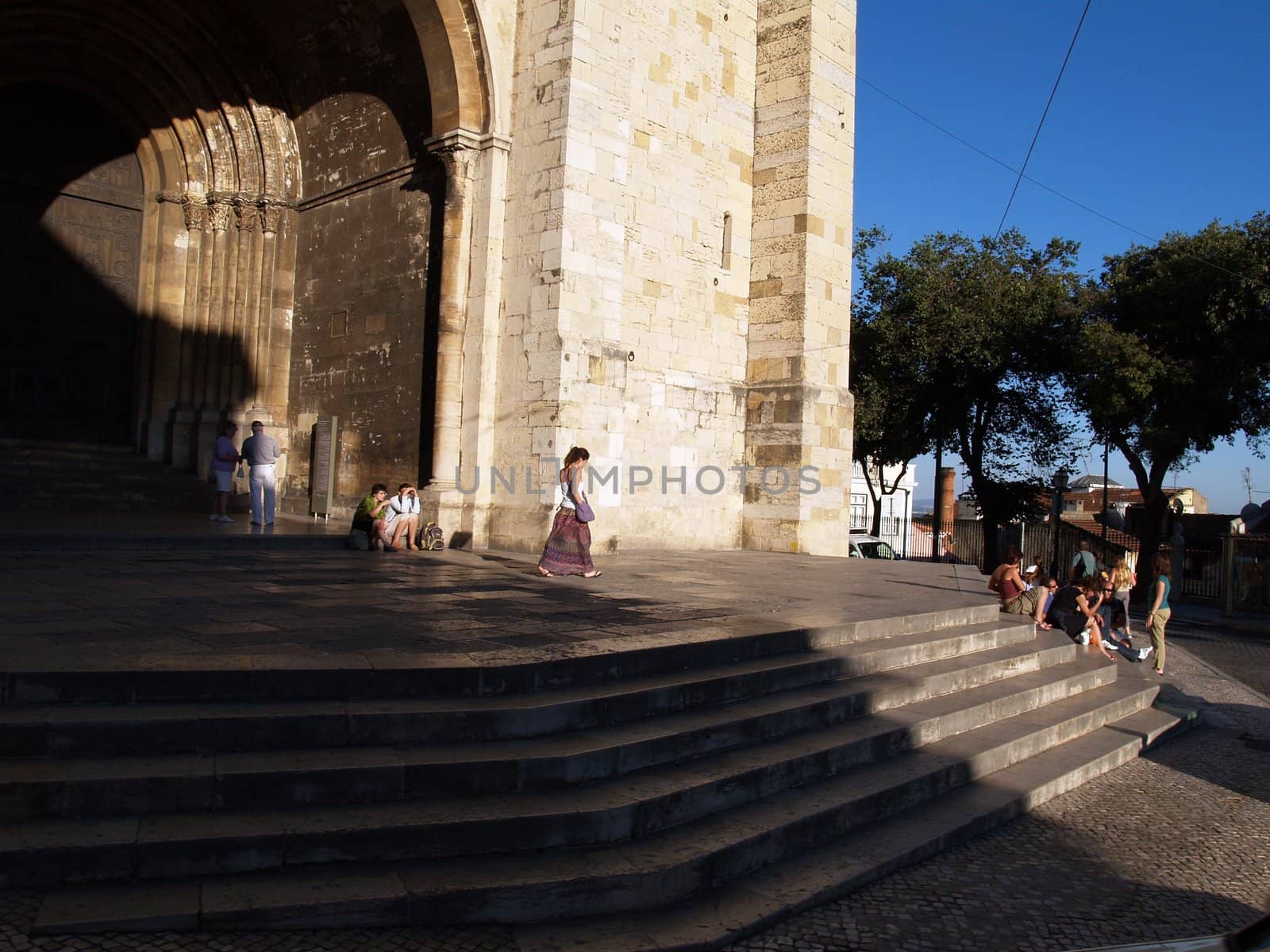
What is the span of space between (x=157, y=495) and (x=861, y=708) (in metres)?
11.7

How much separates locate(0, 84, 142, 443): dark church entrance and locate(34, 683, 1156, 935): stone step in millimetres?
13436

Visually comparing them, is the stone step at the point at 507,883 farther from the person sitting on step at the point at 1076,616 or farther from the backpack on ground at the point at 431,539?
the backpack on ground at the point at 431,539

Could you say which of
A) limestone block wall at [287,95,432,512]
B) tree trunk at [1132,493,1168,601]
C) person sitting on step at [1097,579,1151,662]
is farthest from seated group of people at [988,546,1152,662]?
tree trunk at [1132,493,1168,601]

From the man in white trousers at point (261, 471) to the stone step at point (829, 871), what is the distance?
9.63 m

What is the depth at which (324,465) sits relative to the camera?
46.9ft

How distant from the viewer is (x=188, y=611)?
20.2 feet

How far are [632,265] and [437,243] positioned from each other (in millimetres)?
2626

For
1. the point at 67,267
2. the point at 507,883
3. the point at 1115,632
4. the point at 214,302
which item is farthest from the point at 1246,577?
the point at 67,267

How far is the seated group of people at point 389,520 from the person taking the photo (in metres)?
11.2

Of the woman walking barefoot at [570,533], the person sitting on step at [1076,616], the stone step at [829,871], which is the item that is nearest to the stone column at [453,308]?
the woman walking barefoot at [570,533]

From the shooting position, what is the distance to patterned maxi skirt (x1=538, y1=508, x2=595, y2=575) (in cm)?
948

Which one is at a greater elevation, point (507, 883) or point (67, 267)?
point (67, 267)

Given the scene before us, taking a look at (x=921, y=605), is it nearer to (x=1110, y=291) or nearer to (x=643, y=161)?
(x=643, y=161)

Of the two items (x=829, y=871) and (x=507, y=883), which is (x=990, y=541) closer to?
(x=829, y=871)
